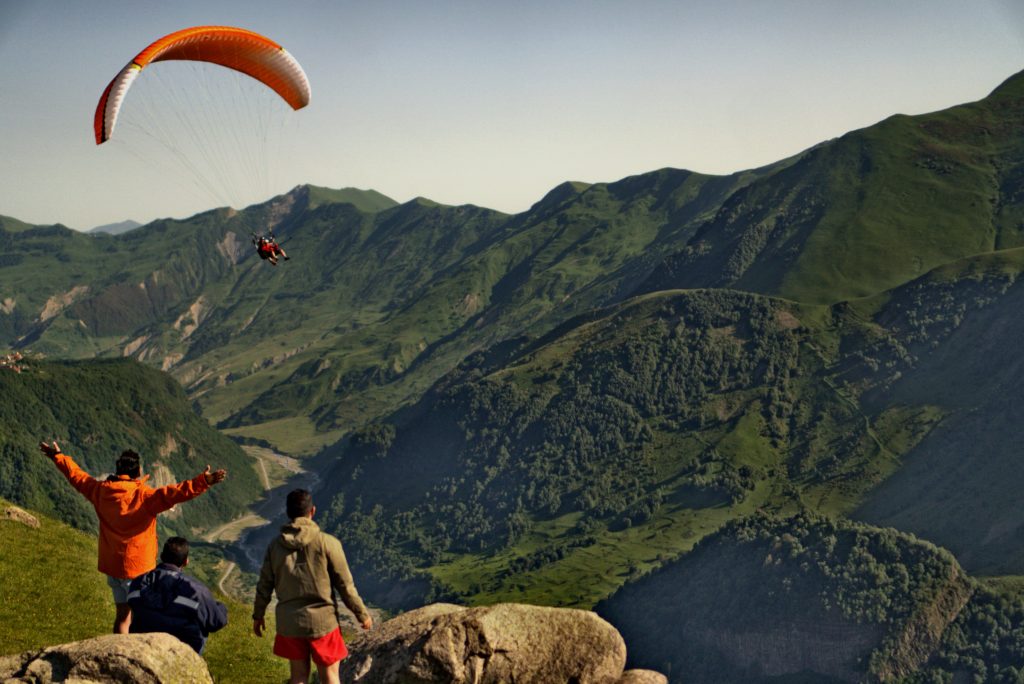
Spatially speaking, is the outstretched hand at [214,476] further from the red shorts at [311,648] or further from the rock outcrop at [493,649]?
the rock outcrop at [493,649]

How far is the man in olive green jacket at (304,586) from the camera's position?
14984mm

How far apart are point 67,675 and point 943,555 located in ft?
720

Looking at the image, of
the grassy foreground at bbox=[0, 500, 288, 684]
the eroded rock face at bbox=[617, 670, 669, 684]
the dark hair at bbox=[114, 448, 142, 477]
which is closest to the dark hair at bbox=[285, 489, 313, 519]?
the dark hair at bbox=[114, 448, 142, 477]

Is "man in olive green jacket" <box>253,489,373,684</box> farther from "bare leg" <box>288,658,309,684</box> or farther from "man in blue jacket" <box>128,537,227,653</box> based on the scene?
"man in blue jacket" <box>128,537,227,653</box>

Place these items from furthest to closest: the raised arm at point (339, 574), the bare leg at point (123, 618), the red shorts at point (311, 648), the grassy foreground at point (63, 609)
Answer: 1. the grassy foreground at point (63, 609)
2. the bare leg at point (123, 618)
3. the red shorts at point (311, 648)
4. the raised arm at point (339, 574)

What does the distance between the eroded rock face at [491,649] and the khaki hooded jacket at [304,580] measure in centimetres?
343

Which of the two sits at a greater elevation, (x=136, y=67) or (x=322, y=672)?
(x=136, y=67)

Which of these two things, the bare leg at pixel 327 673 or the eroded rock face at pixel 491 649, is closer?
the bare leg at pixel 327 673

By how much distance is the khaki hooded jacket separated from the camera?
49.1 feet

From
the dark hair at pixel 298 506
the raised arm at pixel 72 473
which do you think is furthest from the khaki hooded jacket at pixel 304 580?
the raised arm at pixel 72 473

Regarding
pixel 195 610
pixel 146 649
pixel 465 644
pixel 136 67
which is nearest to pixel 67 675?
pixel 146 649

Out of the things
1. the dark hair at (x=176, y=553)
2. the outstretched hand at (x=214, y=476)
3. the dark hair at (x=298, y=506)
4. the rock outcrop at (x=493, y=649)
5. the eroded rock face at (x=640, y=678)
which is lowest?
the eroded rock face at (x=640, y=678)

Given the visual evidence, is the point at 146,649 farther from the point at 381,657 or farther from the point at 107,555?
the point at 381,657

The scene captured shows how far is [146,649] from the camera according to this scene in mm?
14828
